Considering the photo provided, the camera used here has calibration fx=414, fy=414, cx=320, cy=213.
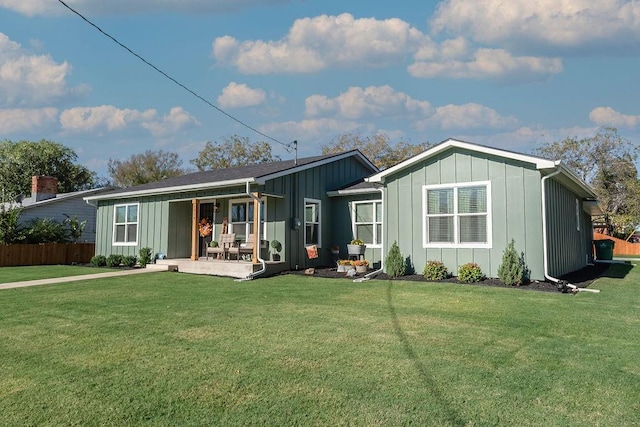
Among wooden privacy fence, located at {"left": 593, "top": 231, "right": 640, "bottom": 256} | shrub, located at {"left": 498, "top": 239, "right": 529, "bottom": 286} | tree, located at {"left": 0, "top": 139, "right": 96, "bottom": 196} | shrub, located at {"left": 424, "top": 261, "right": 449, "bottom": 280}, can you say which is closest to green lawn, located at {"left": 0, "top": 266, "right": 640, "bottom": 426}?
shrub, located at {"left": 498, "top": 239, "right": 529, "bottom": 286}

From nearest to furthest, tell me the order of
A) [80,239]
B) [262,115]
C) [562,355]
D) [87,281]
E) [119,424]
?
[119,424] < [562,355] < [87,281] < [262,115] < [80,239]

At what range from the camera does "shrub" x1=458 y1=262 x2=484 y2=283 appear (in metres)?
9.26

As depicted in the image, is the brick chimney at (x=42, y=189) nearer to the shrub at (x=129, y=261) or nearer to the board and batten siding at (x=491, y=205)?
the shrub at (x=129, y=261)

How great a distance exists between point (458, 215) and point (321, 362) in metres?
7.17

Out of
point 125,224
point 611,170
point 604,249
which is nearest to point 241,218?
point 125,224

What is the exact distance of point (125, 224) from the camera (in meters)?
15.8

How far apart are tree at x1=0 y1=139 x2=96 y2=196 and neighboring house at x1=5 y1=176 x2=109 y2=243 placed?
45.6 ft

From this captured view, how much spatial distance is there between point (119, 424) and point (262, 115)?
1553 cm

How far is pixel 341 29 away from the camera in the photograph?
13695 mm

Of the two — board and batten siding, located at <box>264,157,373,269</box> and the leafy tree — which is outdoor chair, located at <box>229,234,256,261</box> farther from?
the leafy tree

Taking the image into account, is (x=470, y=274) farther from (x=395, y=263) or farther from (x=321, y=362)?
(x=321, y=362)

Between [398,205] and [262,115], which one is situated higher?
[262,115]

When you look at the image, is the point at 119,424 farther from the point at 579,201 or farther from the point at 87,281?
the point at 579,201

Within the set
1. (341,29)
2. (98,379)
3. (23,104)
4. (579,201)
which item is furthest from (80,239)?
(579,201)
